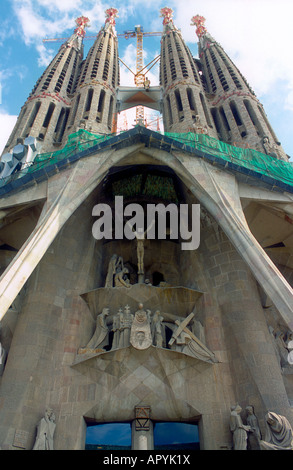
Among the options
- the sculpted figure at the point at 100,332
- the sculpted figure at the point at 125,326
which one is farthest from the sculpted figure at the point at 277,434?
the sculpted figure at the point at 100,332

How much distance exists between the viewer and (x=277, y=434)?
23.8ft

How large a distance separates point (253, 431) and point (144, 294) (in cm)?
426

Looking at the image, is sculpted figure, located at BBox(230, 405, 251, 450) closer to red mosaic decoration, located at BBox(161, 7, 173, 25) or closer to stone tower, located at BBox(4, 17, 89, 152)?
stone tower, located at BBox(4, 17, 89, 152)

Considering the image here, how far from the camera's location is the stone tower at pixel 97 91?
60.2ft

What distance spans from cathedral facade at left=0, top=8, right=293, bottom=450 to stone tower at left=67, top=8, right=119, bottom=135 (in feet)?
16.7

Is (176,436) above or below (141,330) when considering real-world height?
below

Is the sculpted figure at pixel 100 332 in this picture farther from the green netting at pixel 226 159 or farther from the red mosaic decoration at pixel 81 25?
the red mosaic decoration at pixel 81 25

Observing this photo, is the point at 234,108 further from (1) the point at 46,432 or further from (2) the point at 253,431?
(1) the point at 46,432

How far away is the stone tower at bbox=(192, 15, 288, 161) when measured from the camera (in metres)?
16.7

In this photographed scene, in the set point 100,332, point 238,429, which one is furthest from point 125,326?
point 238,429

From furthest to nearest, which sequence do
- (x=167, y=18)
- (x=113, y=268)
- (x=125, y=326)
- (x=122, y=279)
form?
(x=167, y=18) → (x=113, y=268) → (x=122, y=279) → (x=125, y=326)

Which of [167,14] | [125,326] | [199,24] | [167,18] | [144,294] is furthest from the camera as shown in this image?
[167,14]

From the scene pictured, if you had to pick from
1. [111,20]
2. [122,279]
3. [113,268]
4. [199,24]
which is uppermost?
[111,20]

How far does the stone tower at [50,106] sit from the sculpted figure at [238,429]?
424 inches
